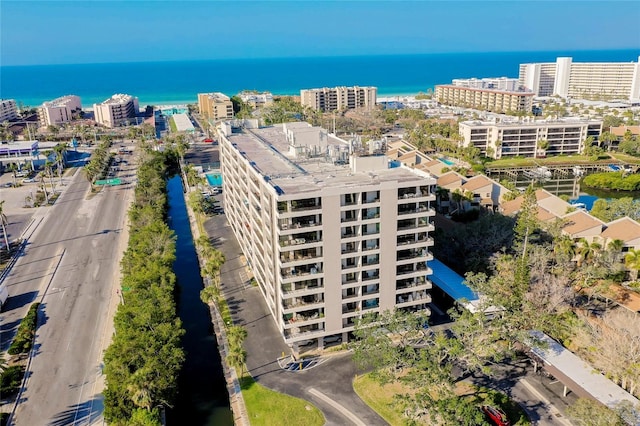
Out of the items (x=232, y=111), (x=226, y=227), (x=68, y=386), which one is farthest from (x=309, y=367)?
(x=232, y=111)

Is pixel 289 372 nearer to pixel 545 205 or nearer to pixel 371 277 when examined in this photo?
pixel 371 277

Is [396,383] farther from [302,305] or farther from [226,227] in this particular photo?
[226,227]

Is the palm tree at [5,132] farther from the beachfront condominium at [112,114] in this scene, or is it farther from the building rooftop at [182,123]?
the building rooftop at [182,123]

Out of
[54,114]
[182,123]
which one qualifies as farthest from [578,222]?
[54,114]

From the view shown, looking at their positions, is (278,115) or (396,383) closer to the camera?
(396,383)

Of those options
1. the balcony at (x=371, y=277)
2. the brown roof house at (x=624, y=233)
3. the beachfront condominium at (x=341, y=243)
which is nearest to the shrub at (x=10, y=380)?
the beachfront condominium at (x=341, y=243)
